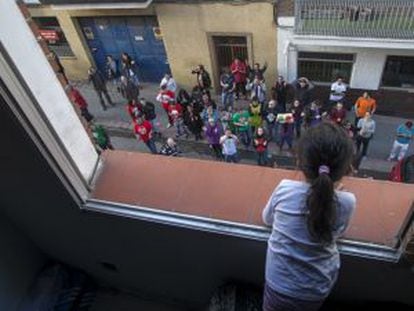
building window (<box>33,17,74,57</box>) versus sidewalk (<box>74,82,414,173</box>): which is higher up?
building window (<box>33,17,74,57</box>)

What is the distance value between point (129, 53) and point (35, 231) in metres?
7.66

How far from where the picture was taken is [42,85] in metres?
2.24

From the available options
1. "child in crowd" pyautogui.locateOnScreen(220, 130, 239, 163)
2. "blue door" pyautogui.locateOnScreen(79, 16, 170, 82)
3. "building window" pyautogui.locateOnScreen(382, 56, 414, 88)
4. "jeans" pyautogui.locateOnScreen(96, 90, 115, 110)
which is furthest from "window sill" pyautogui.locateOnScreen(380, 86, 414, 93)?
"jeans" pyautogui.locateOnScreen(96, 90, 115, 110)

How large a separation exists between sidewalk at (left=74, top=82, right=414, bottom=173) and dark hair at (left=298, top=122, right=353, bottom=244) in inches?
232

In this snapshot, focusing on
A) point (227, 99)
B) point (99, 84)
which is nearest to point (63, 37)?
point (99, 84)

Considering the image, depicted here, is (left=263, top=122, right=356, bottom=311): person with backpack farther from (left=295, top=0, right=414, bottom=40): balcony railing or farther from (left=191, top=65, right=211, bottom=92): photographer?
(left=191, top=65, right=211, bottom=92): photographer

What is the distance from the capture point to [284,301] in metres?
2.09

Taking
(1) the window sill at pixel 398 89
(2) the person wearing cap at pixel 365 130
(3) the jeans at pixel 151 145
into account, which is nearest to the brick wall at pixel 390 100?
(1) the window sill at pixel 398 89

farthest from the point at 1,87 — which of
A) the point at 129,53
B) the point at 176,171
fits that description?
the point at 129,53

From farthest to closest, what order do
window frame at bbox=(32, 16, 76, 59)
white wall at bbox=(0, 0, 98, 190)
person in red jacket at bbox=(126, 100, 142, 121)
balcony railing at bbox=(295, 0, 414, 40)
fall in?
window frame at bbox=(32, 16, 76, 59) → person in red jacket at bbox=(126, 100, 142, 121) → balcony railing at bbox=(295, 0, 414, 40) → white wall at bbox=(0, 0, 98, 190)

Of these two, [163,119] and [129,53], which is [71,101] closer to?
[163,119]

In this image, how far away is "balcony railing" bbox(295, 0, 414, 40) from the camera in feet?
23.3

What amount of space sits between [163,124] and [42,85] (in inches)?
274

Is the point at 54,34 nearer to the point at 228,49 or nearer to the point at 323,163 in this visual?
the point at 228,49
